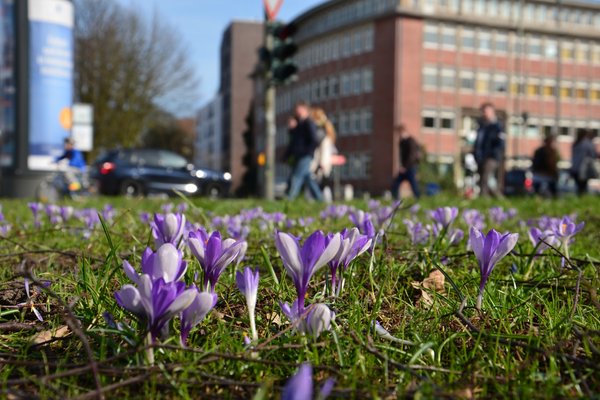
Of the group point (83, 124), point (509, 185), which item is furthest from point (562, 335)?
point (509, 185)

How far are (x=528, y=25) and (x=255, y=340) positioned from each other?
2561 inches

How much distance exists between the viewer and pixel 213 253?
1457 millimetres

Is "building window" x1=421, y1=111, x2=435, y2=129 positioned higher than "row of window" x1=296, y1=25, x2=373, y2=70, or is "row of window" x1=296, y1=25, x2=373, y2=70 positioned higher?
"row of window" x1=296, y1=25, x2=373, y2=70

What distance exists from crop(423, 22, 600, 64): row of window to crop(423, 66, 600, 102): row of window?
2.05 meters

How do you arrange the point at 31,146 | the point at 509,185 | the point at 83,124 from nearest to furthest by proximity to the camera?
the point at 31,146 → the point at 83,124 → the point at 509,185

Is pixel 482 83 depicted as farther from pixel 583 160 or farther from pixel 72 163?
pixel 72 163

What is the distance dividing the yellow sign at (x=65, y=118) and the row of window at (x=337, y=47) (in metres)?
47.2

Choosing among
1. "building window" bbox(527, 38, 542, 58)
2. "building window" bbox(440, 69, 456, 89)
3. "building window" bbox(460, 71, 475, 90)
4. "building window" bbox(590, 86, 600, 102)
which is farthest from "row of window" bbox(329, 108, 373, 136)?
"building window" bbox(590, 86, 600, 102)

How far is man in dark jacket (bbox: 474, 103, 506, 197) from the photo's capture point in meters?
13.6

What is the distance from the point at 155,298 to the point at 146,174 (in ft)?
75.5

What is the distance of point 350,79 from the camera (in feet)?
210

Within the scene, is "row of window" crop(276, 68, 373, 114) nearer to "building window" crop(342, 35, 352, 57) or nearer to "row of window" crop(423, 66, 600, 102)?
"building window" crop(342, 35, 352, 57)

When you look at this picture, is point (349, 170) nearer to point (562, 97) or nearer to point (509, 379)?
point (562, 97)

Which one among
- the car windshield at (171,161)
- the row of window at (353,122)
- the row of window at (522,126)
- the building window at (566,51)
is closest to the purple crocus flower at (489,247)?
the car windshield at (171,161)
